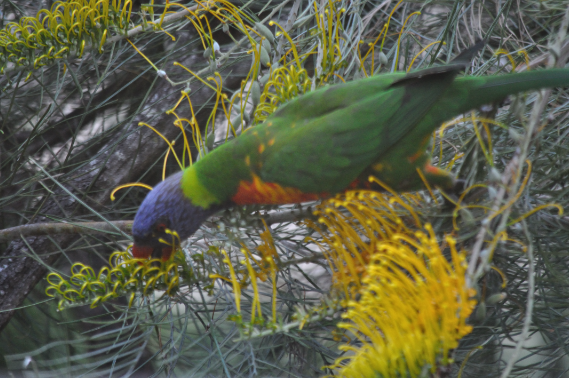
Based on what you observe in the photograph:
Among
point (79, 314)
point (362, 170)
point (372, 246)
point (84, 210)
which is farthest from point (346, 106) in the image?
point (79, 314)

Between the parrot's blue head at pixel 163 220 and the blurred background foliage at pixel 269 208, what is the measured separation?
9cm

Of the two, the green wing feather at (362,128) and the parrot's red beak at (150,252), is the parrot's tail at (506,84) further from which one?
the parrot's red beak at (150,252)

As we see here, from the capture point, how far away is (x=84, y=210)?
1.52 metres

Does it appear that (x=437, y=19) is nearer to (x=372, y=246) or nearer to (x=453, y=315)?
(x=372, y=246)

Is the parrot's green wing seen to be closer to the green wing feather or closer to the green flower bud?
the green wing feather

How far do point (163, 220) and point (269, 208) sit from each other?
0.98 ft

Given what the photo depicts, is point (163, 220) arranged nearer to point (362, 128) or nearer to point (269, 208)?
point (269, 208)

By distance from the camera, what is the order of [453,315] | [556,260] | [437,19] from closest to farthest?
[453,315] < [556,260] < [437,19]

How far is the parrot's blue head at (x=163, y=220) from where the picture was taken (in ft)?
3.28

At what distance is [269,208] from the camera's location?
1214 millimetres

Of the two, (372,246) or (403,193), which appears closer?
(372,246)

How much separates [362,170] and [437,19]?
0.92 m

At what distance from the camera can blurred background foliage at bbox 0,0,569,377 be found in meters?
0.85

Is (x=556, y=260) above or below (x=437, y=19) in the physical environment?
below
